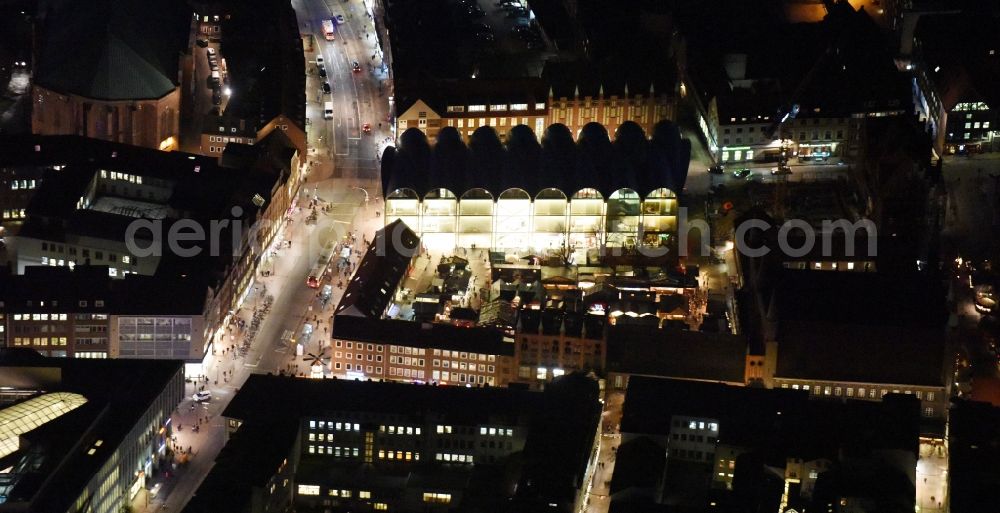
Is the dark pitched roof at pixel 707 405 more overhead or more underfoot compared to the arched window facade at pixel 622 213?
more underfoot

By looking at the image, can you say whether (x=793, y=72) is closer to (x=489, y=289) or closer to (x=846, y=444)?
(x=489, y=289)

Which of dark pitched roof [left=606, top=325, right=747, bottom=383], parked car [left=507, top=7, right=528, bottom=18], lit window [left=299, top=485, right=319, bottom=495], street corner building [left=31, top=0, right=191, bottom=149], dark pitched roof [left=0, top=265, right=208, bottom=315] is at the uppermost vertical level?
parked car [left=507, top=7, right=528, bottom=18]

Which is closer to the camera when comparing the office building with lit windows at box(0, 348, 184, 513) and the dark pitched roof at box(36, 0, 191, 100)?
the office building with lit windows at box(0, 348, 184, 513)

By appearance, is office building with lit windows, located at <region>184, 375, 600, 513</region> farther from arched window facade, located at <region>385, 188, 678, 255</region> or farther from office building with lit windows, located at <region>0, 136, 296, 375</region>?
arched window facade, located at <region>385, 188, 678, 255</region>

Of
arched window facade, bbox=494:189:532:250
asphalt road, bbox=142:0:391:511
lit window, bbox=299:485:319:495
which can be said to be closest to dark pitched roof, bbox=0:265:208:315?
asphalt road, bbox=142:0:391:511

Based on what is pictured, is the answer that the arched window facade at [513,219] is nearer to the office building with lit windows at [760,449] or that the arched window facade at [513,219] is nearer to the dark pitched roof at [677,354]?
the dark pitched roof at [677,354]

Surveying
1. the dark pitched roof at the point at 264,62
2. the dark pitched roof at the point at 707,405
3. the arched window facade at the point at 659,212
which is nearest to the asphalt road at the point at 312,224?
the dark pitched roof at the point at 264,62
